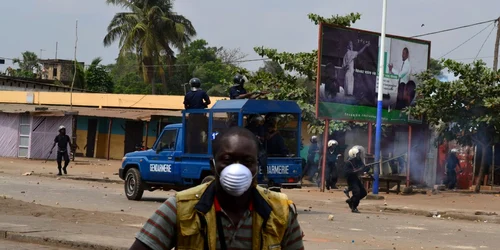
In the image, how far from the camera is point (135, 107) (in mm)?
45531

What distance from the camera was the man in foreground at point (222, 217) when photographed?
330 centimetres

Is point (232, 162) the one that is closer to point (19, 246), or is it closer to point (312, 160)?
point (19, 246)

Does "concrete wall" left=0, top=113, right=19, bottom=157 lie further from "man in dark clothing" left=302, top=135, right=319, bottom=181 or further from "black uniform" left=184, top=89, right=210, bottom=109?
"black uniform" left=184, top=89, right=210, bottom=109

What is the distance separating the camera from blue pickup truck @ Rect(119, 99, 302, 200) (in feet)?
56.3

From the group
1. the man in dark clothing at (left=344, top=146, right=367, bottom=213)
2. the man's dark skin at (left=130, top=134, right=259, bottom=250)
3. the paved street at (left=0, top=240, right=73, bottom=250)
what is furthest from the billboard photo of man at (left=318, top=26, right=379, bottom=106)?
the man's dark skin at (left=130, top=134, right=259, bottom=250)

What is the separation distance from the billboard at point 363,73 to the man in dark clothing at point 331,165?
67.1 inches

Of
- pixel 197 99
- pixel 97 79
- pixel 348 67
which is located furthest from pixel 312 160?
pixel 97 79

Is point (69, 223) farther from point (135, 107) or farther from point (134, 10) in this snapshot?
point (134, 10)

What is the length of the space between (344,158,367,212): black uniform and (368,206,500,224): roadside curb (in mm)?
1825

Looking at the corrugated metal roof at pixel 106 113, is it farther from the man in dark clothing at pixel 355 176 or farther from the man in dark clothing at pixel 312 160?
the man in dark clothing at pixel 355 176

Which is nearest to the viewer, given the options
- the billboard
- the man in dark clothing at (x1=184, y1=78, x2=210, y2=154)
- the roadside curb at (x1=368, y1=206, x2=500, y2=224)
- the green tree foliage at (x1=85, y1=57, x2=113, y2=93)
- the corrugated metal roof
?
the man in dark clothing at (x1=184, y1=78, x2=210, y2=154)

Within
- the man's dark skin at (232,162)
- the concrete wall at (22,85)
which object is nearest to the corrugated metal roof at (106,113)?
the concrete wall at (22,85)

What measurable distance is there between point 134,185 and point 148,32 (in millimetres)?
36984

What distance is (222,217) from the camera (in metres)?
3.32
